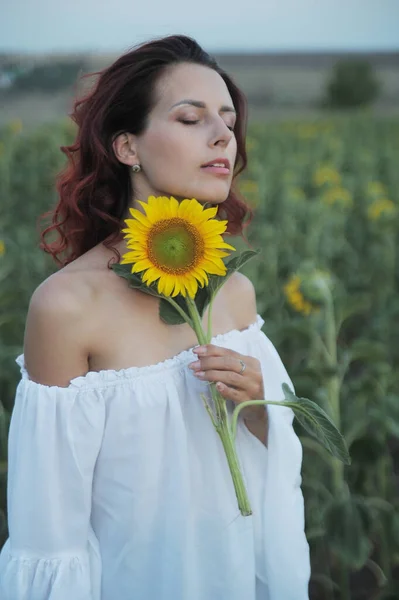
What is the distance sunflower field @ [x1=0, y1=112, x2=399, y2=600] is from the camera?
2.53 metres

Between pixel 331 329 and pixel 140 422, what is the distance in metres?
1.41

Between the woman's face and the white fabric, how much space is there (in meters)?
0.30

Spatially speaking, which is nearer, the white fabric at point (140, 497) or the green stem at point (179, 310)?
the green stem at point (179, 310)

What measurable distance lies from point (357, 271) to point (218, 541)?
375cm

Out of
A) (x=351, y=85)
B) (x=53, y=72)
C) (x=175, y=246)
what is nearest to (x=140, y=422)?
(x=175, y=246)

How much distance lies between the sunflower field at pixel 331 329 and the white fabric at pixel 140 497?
0.78 m

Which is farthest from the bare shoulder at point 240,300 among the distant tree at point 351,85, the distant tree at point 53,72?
the distant tree at point 351,85

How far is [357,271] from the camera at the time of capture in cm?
510

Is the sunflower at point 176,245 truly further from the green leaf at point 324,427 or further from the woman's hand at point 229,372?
the green leaf at point 324,427

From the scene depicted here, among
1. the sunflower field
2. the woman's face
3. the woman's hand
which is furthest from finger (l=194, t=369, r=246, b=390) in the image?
the sunflower field

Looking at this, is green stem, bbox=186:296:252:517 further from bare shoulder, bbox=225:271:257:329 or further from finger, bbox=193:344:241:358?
bare shoulder, bbox=225:271:257:329

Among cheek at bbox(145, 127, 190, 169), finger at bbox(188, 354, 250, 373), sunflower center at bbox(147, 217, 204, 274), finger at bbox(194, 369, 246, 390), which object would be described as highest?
cheek at bbox(145, 127, 190, 169)

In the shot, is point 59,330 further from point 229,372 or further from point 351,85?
point 351,85

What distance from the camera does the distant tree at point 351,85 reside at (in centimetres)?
5222
